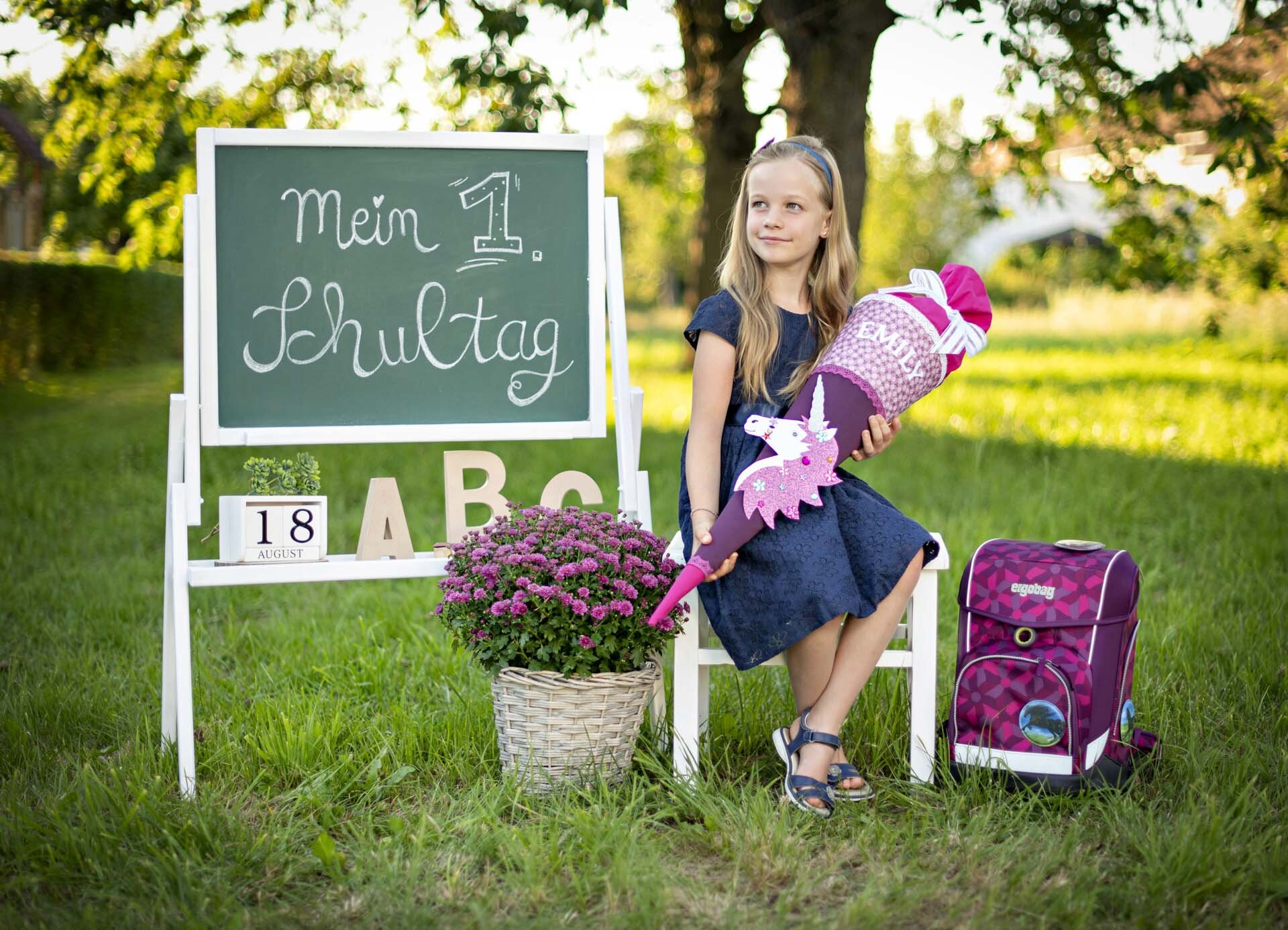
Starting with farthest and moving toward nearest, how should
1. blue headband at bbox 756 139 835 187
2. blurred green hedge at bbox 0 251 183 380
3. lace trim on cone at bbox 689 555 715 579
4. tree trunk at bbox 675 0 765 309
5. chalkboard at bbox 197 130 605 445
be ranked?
blurred green hedge at bbox 0 251 183 380 → tree trunk at bbox 675 0 765 309 → chalkboard at bbox 197 130 605 445 → blue headband at bbox 756 139 835 187 → lace trim on cone at bbox 689 555 715 579

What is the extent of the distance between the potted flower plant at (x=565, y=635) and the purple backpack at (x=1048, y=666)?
26.5 inches

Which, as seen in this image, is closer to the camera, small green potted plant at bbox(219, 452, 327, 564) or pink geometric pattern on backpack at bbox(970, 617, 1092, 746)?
pink geometric pattern on backpack at bbox(970, 617, 1092, 746)

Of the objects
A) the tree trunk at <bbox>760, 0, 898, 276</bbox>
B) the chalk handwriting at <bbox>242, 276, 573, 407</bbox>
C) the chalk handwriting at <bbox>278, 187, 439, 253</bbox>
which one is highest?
the tree trunk at <bbox>760, 0, 898, 276</bbox>

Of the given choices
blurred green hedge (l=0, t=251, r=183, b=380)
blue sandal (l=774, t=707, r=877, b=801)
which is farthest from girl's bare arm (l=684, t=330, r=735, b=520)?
blurred green hedge (l=0, t=251, r=183, b=380)

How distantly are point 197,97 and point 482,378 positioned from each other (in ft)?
14.0

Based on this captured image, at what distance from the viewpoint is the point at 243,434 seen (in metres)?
2.61

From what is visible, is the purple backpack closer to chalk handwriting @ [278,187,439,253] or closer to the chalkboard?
the chalkboard

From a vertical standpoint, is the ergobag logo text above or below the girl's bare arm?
below

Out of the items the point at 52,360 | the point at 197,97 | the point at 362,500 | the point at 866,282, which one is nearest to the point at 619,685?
the point at 362,500

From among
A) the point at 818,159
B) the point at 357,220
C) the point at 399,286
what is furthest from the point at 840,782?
the point at 357,220

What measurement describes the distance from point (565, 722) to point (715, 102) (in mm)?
6338

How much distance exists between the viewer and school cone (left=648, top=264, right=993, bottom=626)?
7.55ft

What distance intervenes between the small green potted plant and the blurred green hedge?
5944 mm

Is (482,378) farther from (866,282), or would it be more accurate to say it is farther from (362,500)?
(866,282)
